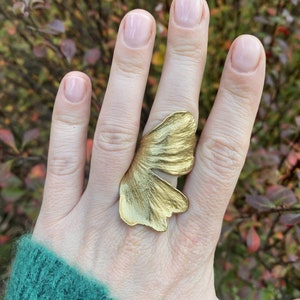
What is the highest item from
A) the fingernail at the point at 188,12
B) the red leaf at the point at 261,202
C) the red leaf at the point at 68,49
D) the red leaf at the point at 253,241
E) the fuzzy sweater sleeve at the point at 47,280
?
the fingernail at the point at 188,12

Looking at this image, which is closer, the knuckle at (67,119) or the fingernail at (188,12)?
the fingernail at (188,12)

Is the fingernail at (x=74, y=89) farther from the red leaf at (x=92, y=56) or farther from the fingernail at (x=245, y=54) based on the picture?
the red leaf at (x=92, y=56)

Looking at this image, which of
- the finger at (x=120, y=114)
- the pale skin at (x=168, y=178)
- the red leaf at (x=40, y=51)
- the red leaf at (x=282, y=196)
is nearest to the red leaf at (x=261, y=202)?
the red leaf at (x=282, y=196)

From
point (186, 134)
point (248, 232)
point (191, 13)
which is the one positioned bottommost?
point (248, 232)

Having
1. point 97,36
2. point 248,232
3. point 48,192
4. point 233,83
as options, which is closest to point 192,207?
point 233,83

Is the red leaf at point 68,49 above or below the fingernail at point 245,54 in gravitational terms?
below

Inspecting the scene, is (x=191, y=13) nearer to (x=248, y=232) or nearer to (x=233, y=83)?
(x=233, y=83)

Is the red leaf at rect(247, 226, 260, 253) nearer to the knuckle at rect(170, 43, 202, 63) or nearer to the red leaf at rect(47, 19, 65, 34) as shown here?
the knuckle at rect(170, 43, 202, 63)
